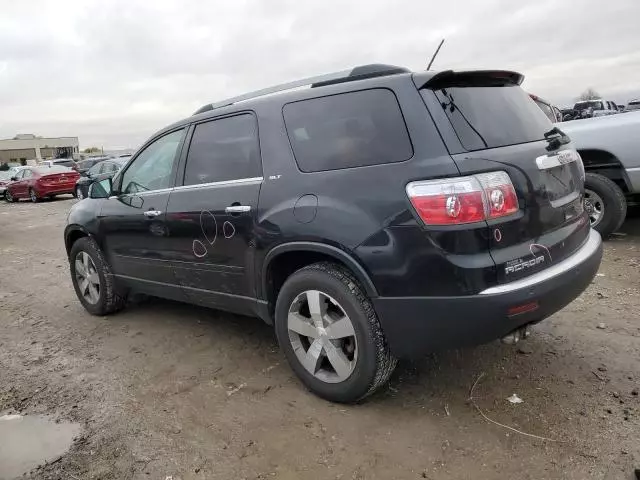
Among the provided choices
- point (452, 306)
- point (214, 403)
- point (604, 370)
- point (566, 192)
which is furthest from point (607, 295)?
point (214, 403)

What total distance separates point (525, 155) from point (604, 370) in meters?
1.56

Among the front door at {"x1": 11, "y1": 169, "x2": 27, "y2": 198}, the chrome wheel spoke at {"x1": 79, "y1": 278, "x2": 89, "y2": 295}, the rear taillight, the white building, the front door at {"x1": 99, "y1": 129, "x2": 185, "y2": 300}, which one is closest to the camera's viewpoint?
the rear taillight

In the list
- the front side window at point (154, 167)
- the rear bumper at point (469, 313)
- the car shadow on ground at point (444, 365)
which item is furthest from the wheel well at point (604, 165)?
the front side window at point (154, 167)

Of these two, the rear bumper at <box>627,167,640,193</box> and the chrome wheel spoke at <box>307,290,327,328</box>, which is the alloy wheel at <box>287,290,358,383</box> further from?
the rear bumper at <box>627,167,640,193</box>

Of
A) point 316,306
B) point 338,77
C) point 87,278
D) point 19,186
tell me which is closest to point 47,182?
point 19,186

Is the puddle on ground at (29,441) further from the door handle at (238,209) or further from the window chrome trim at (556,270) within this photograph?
the window chrome trim at (556,270)

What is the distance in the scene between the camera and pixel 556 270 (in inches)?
112

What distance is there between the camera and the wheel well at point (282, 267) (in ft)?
10.5

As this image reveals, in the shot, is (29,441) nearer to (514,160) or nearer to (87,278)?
(87,278)

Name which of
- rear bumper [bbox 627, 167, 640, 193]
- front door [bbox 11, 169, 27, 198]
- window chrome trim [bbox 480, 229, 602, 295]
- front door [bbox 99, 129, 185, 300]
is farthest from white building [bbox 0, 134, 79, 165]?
window chrome trim [bbox 480, 229, 602, 295]

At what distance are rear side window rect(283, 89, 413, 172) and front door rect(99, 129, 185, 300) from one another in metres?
1.32

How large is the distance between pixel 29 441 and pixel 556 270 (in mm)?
3137

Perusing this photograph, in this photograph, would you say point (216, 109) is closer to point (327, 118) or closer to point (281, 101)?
point (281, 101)

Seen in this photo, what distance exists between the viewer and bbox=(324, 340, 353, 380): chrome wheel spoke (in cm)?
303
